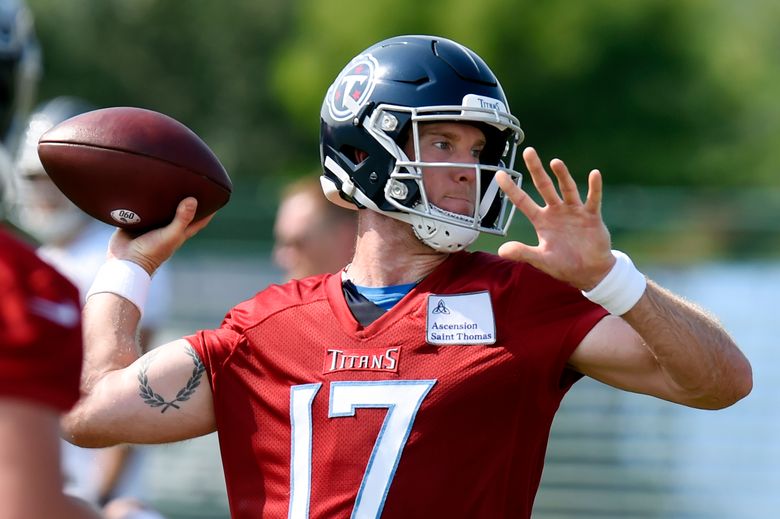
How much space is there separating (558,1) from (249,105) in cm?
817

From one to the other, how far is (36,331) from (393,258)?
1531 millimetres

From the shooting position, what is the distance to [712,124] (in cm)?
2566

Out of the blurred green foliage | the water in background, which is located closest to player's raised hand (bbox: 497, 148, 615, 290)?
the water in background

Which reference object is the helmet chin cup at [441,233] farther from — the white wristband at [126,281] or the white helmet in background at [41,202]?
the white helmet in background at [41,202]

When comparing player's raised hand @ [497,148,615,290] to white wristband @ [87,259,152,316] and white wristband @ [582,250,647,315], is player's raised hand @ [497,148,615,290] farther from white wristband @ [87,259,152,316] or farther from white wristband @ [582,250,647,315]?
white wristband @ [87,259,152,316]

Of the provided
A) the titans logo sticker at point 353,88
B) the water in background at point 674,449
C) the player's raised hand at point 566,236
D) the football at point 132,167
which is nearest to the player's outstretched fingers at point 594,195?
the player's raised hand at point 566,236

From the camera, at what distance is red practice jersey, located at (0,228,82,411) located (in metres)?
1.93

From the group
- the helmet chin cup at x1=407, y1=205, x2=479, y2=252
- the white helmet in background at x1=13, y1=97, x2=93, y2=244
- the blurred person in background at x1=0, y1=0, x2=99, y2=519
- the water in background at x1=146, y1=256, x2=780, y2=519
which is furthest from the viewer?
the water in background at x1=146, y1=256, x2=780, y2=519

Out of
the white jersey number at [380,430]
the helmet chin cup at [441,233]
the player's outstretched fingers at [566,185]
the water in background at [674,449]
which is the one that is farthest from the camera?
the water in background at [674,449]

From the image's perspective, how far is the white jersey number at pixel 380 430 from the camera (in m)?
3.03

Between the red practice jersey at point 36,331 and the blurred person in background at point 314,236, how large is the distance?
348 centimetres

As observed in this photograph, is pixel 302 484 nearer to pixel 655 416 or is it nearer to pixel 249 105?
pixel 655 416

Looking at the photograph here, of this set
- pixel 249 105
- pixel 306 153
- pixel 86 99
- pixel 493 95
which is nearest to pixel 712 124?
pixel 306 153

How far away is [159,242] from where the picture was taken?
3406mm
